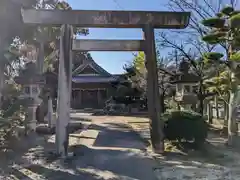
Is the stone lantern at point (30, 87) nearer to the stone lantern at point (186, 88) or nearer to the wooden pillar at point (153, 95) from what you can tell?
the wooden pillar at point (153, 95)

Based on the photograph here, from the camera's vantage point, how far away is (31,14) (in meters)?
8.23

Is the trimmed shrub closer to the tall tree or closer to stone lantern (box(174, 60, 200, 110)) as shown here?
the tall tree

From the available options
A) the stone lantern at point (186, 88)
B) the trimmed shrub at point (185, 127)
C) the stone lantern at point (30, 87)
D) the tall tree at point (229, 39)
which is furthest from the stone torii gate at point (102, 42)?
the stone lantern at point (30, 87)

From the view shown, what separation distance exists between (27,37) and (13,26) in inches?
76.1

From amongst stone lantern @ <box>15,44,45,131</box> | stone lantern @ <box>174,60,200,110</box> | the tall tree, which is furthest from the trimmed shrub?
stone lantern @ <box>15,44,45,131</box>

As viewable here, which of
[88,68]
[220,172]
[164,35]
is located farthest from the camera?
[88,68]

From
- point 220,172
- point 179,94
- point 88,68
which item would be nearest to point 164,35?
point 179,94

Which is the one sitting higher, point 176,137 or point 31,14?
point 31,14

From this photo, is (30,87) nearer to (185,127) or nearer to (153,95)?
(153,95)

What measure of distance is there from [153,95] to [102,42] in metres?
2.21

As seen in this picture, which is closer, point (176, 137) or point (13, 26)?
point (176, 137)

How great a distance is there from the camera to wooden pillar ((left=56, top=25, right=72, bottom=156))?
8.00m

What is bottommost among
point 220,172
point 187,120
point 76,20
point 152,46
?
point 220,172

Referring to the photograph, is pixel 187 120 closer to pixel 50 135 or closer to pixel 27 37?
pixel 50 135
